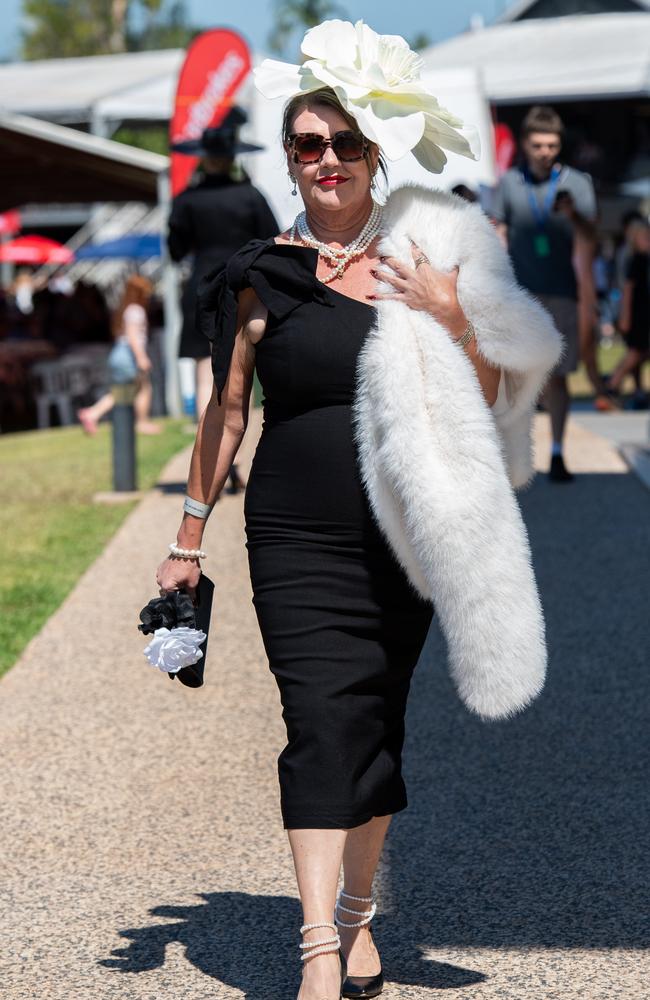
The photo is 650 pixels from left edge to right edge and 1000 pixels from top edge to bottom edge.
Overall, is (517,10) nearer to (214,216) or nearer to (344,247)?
(214,216)

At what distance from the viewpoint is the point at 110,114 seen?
30484 mm

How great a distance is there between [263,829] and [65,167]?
16.0 metres

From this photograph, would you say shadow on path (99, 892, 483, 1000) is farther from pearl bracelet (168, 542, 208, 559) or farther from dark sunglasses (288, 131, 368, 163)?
dark sunglasses (288, 131, 368, 163)

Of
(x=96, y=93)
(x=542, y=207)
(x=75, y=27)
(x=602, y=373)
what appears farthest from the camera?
(x=75, y=27)

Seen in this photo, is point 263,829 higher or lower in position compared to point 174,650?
lower

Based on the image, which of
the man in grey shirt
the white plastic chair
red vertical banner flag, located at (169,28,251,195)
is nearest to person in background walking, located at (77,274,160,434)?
red vertical banner flag, located at (169,28,251,195)

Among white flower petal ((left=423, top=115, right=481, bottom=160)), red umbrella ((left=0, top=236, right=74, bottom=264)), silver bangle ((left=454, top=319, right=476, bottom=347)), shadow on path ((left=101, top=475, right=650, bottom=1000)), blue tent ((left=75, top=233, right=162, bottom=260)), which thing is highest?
white flower petal ((left=423, top=115, right=481, bottom=160))

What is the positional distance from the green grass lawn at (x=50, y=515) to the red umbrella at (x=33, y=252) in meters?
14.6

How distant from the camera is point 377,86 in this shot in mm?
3062

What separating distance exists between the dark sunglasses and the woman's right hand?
88 cm

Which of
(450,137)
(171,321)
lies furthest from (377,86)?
(171,321)

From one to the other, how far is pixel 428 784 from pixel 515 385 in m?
1.77

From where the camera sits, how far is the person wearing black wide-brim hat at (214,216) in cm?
909

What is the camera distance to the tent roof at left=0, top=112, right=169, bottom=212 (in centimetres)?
1677
